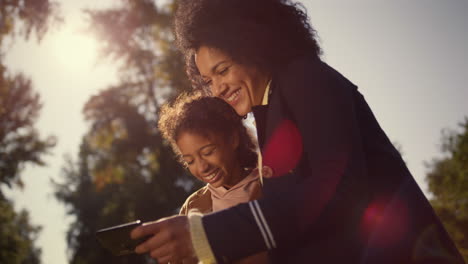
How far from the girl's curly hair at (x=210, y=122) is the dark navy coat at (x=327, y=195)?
5.47 ft

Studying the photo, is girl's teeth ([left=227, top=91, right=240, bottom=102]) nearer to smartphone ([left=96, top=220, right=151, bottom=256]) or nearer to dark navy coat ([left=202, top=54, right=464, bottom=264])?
dark navy coat ([left=202, top=54, right=464, bottom=264])

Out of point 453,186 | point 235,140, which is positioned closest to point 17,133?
point 235,140

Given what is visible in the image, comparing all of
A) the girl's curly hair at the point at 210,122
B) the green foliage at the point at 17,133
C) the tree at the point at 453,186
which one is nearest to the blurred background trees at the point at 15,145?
the green foliage at the point at 17,133

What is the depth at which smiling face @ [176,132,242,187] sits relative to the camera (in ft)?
10.7

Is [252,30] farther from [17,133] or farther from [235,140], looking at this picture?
[17,133]

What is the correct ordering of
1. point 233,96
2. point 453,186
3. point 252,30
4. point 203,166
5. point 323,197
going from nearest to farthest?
point 323,197, point 252,30, point 233,96, point 203,166, point 453,186

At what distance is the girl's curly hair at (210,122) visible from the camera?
3414 mm

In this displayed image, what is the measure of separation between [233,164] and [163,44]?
580 inches

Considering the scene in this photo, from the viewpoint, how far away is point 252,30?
228 cm

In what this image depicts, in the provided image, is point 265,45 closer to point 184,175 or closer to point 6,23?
point 6,23

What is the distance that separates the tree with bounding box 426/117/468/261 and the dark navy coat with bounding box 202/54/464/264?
3202cm

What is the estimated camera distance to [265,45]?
7.18ft

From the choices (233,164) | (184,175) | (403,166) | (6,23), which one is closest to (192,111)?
(233,164)

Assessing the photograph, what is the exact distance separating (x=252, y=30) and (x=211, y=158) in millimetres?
1295
